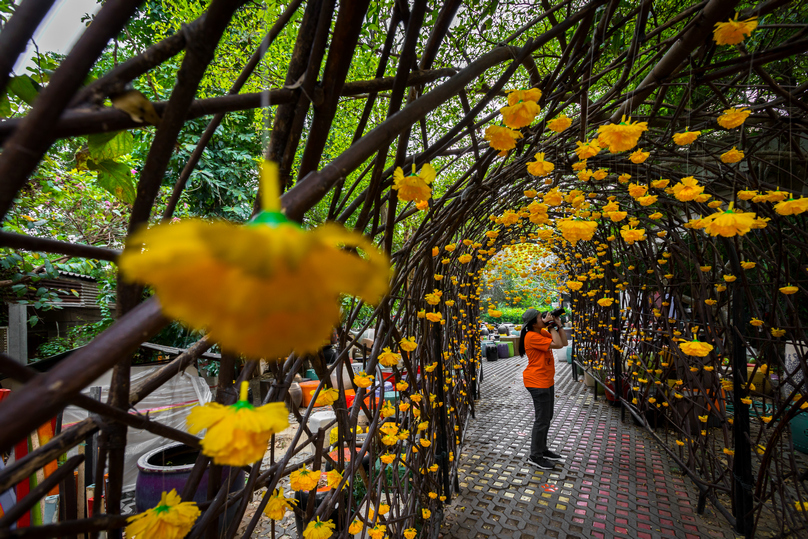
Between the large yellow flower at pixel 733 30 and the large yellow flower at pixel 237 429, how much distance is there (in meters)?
1.58

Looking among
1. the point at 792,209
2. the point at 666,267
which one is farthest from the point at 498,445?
the point at 792,209

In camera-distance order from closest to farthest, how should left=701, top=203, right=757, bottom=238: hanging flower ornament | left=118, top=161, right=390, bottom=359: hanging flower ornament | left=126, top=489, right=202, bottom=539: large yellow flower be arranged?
left=118, top=161, right=390, bottom=359: hanging flower ornament, left=126, top=489, right=202, bottom=539: large yellow flower, left=701, top=203, right=757, bottom=238: hanging flower ornament

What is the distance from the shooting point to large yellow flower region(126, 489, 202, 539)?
20.1 inches

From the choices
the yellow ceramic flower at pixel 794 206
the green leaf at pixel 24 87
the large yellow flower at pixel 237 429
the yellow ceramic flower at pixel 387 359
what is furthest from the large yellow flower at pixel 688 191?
the green leaf at pixel 24 87

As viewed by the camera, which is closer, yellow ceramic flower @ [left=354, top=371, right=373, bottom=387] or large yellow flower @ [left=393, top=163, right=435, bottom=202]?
large yellow flower @ [left=393, top=163, right=435, bottom=202]

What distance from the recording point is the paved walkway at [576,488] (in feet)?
8.05

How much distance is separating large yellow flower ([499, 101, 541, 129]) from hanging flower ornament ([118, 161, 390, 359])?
74 cm

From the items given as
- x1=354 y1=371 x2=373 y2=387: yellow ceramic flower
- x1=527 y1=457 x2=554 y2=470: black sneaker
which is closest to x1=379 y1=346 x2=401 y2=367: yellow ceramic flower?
x1=354 y1=371 x2=373 y2=387: yellow ceramic flower

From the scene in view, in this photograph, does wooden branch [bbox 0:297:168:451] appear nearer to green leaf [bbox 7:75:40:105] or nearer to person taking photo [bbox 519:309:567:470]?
green leaf [bbox 7:75:40:105]

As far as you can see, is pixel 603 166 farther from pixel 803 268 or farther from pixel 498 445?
pixel 498 445

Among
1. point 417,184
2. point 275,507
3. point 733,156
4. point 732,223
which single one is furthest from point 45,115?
point 733,156

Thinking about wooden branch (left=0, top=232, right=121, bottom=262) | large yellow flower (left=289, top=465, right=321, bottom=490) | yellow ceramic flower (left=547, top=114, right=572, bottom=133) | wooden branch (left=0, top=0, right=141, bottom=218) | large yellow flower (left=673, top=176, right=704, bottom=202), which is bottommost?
large yellow flower (left=289, top=465, right=321, bottom=490)

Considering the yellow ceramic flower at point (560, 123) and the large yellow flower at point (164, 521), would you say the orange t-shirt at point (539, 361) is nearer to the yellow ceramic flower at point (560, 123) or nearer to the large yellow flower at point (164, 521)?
the yellow ceramic flower at point (560, 123)

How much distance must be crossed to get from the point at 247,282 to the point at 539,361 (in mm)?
3731
